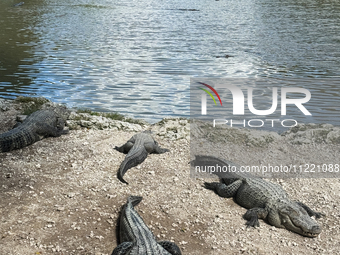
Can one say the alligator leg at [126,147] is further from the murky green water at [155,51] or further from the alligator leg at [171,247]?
the alligator leg at [171,247]

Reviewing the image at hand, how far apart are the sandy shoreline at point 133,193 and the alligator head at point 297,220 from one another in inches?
4.2

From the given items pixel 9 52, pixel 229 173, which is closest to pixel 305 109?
pixel 229 173

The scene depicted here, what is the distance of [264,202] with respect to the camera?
6.37 m

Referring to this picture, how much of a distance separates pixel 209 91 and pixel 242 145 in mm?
4890

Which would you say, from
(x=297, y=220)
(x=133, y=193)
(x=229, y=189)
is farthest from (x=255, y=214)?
(x=133, y=193)

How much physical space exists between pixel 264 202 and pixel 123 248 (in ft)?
8.57

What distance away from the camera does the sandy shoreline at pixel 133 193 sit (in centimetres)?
546

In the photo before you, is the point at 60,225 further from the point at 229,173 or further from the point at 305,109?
the point at 305,109

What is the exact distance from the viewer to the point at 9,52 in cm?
1814

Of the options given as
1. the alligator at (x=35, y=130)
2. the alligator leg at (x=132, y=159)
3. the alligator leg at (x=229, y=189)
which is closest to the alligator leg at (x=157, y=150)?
the alligator leg at (x=132, y=159)

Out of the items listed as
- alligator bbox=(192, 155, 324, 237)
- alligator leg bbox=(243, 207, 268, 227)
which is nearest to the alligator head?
alligator bbox=(192, 155, 324, 237)

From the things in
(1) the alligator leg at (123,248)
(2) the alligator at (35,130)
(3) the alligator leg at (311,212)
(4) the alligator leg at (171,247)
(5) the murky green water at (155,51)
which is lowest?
(3) the alligator leg at (311,212)

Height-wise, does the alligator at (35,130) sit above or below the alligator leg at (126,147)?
above

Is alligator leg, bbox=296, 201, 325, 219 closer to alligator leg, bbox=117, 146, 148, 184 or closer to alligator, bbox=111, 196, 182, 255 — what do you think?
alligator, bbox=111, 196, 182, 255
